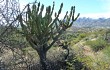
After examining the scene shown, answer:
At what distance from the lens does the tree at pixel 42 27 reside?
11.6 meters

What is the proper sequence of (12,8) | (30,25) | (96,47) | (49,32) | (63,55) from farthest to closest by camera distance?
(96,47), (63,55), (49,32), (30,25), (12,8)

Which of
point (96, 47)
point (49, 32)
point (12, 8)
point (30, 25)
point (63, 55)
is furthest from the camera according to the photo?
point (96, 47)

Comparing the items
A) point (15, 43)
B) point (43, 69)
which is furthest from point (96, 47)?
point (15, 43)

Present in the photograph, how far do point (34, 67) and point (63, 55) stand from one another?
5.96 feet

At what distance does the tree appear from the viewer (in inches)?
456

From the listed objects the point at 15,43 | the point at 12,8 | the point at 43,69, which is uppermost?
the point at 12,8

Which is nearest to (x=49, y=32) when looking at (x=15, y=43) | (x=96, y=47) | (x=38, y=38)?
(x=38, y=38)

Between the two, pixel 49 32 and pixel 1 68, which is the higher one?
pixel 49 32

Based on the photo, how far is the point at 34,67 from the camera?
12117mm

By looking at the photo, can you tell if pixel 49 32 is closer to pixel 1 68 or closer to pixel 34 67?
pixel 34 67

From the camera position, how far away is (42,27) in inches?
475

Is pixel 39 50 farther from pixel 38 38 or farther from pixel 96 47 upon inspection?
pixel 96 47

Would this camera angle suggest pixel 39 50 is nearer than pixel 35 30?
No

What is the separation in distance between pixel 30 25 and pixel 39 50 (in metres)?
1.48
